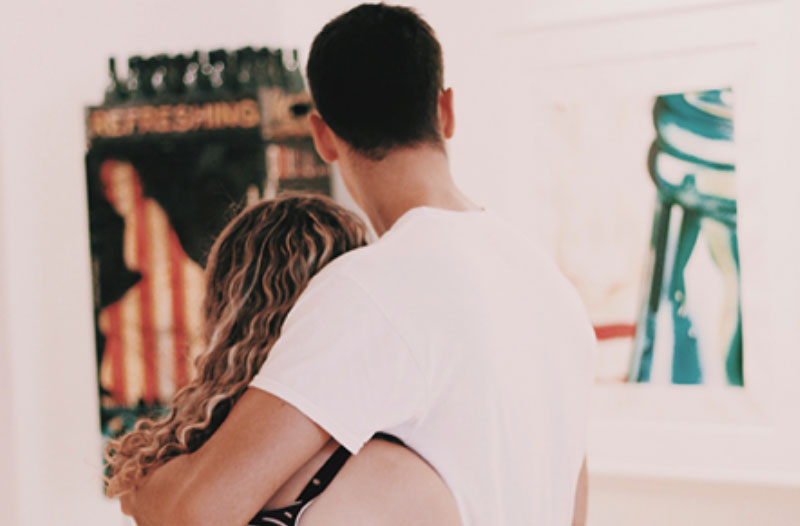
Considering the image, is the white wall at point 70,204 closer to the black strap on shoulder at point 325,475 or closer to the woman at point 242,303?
the woman at point 242,303

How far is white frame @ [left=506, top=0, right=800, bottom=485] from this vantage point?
1827 mm

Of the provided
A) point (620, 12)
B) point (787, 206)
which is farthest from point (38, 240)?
point (787, 206)

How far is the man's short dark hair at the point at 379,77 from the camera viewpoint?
0.90m

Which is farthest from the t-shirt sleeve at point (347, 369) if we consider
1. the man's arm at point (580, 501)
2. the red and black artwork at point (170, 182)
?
the red and black artwork at point (170, 182)

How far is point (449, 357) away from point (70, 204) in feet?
5.42

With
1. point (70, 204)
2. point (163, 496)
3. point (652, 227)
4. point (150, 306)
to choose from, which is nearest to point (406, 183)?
point (163, 496)

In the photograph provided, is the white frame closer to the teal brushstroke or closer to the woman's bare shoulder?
the teal brushstroke

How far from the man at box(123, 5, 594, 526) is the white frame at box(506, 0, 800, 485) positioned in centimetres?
107

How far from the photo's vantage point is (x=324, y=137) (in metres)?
0.97

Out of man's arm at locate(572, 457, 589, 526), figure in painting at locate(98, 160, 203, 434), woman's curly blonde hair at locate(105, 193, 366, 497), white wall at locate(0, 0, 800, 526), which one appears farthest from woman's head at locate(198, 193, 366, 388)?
white wall at locate(0, 0, 800, 526)

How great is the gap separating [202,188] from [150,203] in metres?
0.16

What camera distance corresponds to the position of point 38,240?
204 cm

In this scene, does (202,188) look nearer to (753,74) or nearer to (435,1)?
(435,1)

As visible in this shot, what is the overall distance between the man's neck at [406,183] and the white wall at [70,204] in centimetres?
118
